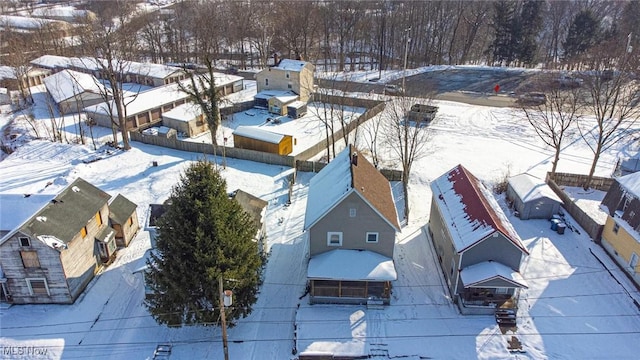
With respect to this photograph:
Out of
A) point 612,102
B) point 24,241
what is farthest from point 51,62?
point 612,102

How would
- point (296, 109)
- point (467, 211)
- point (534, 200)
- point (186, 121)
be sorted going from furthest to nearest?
1. point (296, 109)
2. point (186, 121)
3. point (534, 200)
4. point (467, 211)

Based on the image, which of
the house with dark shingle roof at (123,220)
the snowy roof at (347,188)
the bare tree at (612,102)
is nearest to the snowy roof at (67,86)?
the house with dark shingle roof at (123,220)

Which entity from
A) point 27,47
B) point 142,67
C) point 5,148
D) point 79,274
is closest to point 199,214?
point 79,274

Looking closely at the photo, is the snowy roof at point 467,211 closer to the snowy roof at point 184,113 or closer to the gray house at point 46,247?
the gray house at point 46,247

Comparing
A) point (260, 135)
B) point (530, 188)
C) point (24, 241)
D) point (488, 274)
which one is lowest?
point (488, 274)

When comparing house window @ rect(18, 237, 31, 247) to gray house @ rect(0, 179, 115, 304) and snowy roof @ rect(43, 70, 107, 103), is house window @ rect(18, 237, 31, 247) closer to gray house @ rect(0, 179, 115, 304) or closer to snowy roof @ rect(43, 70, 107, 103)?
gray house @ rect(0, 179, 115, 304)

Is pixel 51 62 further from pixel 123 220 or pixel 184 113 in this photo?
pixel 123 220

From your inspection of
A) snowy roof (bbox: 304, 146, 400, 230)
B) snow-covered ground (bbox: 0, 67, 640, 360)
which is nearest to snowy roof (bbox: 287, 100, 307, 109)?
snow-covered ground (bbox: 0, 67, 640, 360)
